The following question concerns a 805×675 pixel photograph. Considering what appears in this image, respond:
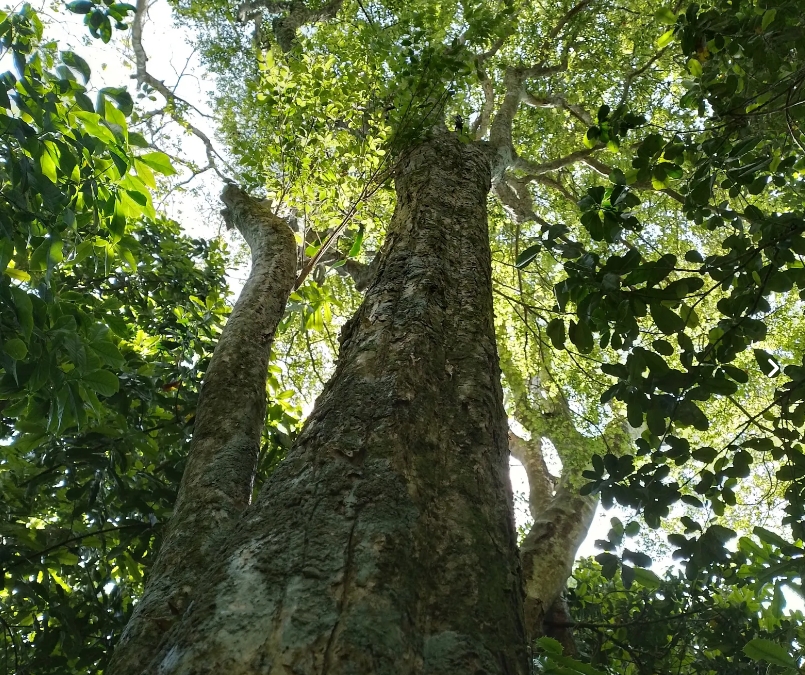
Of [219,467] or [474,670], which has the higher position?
[219,467]

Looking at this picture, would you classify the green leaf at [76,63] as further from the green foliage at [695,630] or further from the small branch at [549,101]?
the small branch at [549,101]

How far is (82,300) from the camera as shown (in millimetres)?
3344

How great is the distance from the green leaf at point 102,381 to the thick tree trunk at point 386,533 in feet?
2.70

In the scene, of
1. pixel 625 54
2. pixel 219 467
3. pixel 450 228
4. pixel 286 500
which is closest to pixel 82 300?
pixel 219 467

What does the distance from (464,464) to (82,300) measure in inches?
116

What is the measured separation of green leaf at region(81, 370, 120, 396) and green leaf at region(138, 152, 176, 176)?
0.71 m

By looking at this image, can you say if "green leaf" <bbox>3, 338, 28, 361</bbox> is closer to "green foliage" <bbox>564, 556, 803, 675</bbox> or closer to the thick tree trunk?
the thick tree trunk

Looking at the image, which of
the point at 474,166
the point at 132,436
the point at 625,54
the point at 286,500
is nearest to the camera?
the point at 286,500

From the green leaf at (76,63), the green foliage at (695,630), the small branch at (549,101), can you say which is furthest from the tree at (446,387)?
the small branch at (549,101)

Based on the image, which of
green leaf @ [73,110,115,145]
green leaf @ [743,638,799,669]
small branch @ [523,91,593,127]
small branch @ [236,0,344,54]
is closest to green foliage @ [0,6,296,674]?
green leaf @ [73,110,115,145]

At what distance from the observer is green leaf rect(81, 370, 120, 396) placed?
190 cm

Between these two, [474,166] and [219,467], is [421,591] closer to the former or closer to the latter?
[219,467]

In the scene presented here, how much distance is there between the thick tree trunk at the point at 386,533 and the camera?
0.80 m

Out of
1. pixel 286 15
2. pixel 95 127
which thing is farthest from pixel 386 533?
pixel 286 15
